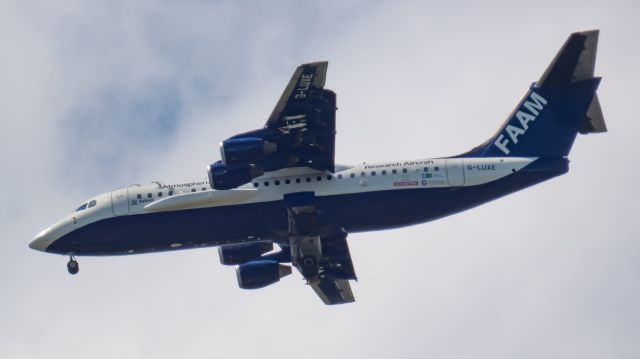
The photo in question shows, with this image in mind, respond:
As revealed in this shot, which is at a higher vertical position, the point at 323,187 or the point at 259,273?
the point at 323,187

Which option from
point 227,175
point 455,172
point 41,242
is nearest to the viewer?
point 227,175

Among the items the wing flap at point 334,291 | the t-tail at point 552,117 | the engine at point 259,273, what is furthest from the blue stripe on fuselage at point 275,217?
the wing flap at point 334,291

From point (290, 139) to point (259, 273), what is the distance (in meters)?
5.84

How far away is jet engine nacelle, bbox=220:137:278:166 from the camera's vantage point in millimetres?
45594

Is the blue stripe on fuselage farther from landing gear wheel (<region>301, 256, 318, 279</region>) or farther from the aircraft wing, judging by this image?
the aircraft wing

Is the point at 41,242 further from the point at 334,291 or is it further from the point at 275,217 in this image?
the point at 334,291

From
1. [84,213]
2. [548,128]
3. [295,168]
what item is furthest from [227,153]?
[548,128]

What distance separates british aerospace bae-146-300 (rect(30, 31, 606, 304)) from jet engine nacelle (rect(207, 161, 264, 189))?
28mm

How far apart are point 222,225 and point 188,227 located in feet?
3.29

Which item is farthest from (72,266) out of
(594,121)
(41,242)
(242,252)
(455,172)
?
(594,121)

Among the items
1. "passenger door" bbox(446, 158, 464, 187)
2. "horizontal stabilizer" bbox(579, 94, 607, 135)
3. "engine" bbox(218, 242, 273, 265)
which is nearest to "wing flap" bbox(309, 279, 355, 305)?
"engine" bbox(218, 242, 273, 265)

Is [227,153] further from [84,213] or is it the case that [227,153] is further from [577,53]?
[577,53]

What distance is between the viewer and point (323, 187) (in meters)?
47.6

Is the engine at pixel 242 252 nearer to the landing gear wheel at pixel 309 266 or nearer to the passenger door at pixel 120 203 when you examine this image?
the landing gear wheel at pixel 309 266
